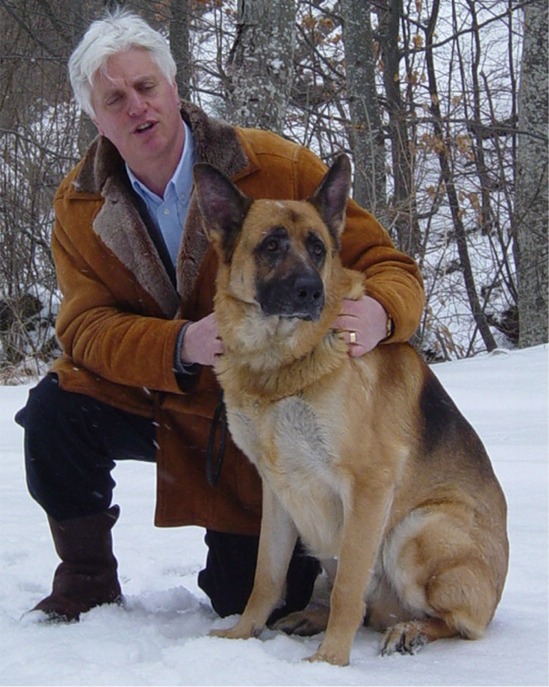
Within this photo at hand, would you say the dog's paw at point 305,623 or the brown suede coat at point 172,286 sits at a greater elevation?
the brown suede coat at point 172,286

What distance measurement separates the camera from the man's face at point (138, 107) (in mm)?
2670

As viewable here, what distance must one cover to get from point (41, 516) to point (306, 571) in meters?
1.31

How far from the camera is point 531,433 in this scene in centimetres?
477

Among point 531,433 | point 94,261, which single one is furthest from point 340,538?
point 531,433

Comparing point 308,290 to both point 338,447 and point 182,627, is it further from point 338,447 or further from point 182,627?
point 182,627

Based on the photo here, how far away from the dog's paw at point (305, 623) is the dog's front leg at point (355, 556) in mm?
362

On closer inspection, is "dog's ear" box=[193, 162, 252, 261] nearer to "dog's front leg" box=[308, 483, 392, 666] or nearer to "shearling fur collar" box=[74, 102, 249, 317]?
"shearling fur collar" box=[74, 102, 249, 317]

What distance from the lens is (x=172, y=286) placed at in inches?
108

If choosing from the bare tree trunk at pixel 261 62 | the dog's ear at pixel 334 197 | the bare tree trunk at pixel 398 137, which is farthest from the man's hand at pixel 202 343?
the bare tree trunk at pixel 398 137

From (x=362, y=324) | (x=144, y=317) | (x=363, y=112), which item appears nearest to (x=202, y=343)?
(x=144, y=317)

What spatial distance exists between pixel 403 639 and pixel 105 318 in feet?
4.15

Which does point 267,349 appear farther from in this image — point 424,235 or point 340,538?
point 424,235

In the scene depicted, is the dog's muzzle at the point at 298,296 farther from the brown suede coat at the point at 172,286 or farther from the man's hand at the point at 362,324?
the brown suede coat at the point at 172,286

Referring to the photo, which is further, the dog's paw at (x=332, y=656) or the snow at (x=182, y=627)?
the dog's paw at (x=332, y=656)
